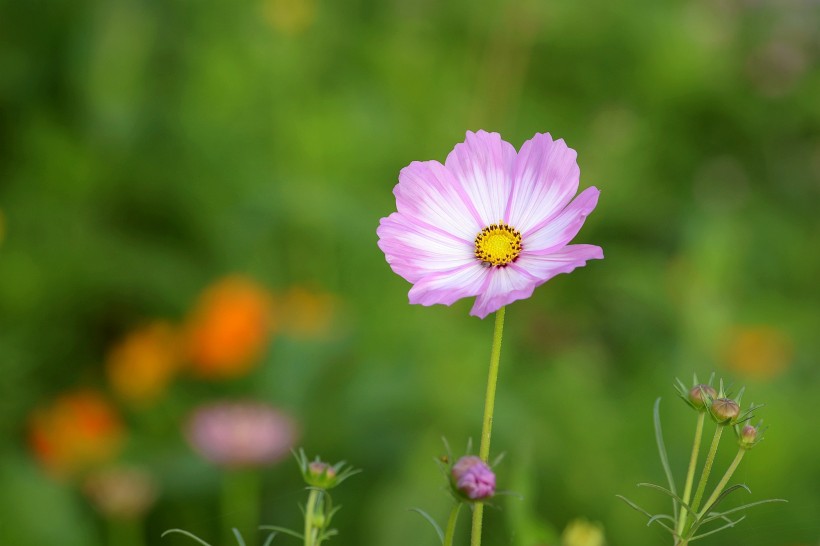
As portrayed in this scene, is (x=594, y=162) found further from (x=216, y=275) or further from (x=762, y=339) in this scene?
(x=216, y=275)

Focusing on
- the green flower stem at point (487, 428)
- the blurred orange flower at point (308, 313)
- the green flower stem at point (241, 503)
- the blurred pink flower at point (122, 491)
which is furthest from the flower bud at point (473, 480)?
the blurred orange flower at point (308, 313)

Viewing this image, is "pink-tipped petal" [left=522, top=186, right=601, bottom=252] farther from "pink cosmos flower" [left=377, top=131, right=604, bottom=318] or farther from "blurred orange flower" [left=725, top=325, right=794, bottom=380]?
A: "blurred orange flower" [left=725, top=325, right=794, bottom=380]

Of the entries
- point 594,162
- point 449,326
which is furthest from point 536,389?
point 594,162

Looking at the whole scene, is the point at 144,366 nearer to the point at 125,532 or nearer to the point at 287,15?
the point at 125,532

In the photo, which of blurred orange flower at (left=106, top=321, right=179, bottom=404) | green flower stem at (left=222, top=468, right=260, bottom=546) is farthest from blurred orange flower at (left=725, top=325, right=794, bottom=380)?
blurred orange flower at (left=106, top=321, right=179, bottom=404)

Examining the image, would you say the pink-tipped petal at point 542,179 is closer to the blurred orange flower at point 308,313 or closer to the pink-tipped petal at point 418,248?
the pink-tipped petal at point 418,248
